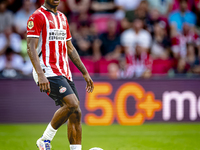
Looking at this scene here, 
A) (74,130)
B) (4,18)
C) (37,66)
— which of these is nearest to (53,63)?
(37,66)

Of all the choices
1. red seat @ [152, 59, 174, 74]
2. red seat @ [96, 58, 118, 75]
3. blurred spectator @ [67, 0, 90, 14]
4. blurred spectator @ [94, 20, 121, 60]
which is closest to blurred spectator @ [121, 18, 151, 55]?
blurred spectator @ [94, 20, 121, 60]

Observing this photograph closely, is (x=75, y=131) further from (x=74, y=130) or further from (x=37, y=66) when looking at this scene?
(x=37, y=66)

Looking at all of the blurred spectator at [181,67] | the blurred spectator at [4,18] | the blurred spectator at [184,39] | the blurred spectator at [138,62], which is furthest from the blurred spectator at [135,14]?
the blurred spectator at [4,18]

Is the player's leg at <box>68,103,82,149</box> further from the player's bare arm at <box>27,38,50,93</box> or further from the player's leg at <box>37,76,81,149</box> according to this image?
the player's bare arm at <box>27,38,50,93</box>

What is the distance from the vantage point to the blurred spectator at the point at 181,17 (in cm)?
1196

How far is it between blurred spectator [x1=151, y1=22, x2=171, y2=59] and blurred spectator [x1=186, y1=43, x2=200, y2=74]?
2.23 feet

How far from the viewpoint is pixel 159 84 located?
911 centimetres

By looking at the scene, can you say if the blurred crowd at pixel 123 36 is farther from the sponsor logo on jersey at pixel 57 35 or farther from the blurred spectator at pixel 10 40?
the sponsor logo on jersey at pixel 57 35

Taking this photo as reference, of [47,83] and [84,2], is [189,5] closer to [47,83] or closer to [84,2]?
[84,2]

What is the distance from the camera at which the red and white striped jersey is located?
14.5ft

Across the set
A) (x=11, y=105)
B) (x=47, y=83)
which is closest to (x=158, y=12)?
(x=11, y=105)

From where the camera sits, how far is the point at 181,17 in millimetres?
12023

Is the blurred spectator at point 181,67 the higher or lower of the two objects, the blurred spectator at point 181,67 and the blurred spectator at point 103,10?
the lower

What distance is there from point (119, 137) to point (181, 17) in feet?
21.4
